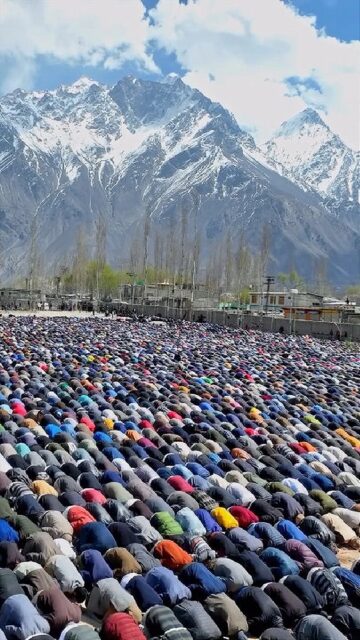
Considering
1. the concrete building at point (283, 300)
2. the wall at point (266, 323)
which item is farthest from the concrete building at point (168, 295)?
the concrete building at point (283, 300)

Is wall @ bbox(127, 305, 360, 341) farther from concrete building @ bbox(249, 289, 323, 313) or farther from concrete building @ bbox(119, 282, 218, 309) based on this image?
concrete building @ bbox(249, 289, 323, 313)

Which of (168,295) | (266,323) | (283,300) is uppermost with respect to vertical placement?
(168,295)

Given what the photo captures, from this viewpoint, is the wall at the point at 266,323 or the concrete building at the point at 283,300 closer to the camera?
the wall at the point at 266,323

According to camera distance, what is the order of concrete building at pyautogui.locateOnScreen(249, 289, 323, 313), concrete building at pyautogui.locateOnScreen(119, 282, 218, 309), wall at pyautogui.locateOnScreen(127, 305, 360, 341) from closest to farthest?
wall at pyautogui.locateOnScreen(127, 305, 360, 341) → concrete building at pyautogui.locateOnScreen(119, 282, 218, 309) → concrete building at pyautogui.locateOnScreen(249, 289, 323, 313)

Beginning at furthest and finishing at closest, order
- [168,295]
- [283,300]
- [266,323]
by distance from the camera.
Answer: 1. [168,295]
2. [283,300]
3. [266,323]

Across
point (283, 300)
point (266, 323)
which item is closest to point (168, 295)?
point (283, 300)

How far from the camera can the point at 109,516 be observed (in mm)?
10219

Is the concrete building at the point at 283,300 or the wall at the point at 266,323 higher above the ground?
the concrete building at the point at 283,300

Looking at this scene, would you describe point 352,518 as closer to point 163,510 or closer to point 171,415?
point 163,510

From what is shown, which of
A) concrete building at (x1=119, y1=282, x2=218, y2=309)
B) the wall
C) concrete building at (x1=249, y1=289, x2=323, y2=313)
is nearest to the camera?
the wall

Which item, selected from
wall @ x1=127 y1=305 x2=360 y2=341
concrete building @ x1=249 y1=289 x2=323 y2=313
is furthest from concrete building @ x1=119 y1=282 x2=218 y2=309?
concrete building @ x1=249 y1=289 x2=323 y2=313

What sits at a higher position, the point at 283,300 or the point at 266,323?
the point at 283,300

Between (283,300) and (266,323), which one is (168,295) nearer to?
(283,300)

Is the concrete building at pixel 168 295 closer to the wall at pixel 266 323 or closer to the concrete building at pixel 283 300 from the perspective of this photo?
the wall at pixel 266 323
